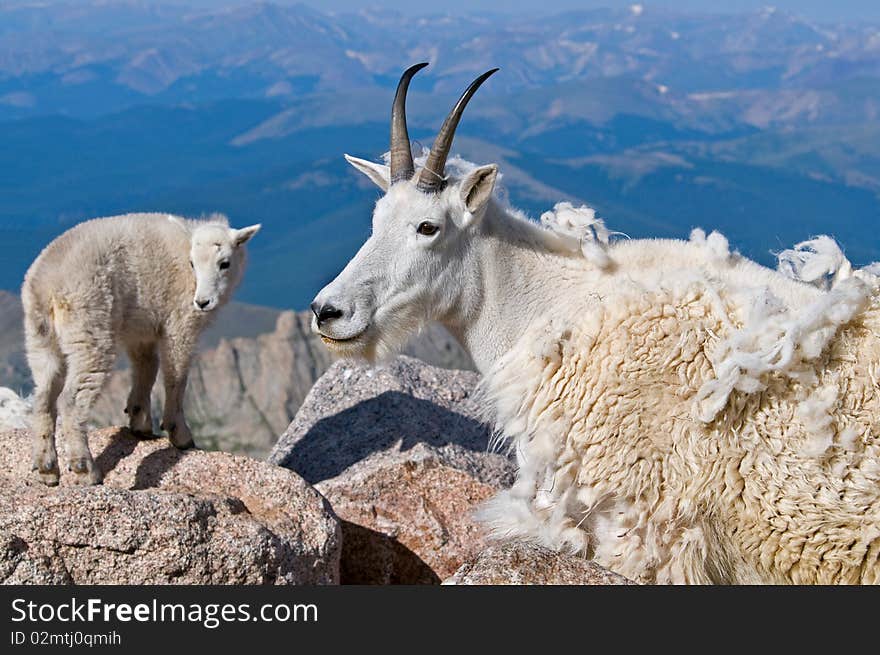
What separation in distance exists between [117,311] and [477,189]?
3.58m

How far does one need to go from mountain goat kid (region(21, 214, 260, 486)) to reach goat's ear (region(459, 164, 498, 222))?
11.3 feet

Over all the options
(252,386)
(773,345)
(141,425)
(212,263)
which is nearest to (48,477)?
(141,425)

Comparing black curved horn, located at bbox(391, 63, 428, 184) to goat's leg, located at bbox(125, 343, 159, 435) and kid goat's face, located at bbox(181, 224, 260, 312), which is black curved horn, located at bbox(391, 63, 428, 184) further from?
goat's leg, located at bbox(125, 343, 159, 435)

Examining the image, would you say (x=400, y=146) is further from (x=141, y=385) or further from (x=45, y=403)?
(x=141, y=385)

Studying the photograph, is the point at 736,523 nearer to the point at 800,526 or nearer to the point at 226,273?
the point at 800,526

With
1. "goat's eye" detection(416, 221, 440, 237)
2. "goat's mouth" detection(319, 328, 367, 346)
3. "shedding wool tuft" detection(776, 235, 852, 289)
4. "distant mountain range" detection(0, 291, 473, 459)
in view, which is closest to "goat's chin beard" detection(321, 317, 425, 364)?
"goat's mouth" detection(319, 328, 367, 346)

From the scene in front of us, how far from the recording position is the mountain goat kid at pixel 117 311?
6590mm

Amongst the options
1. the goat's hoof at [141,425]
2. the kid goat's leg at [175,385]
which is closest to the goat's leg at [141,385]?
the goat's hoof at [141,425]

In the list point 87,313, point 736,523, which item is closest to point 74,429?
point 87,313

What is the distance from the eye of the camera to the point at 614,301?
4652 mm

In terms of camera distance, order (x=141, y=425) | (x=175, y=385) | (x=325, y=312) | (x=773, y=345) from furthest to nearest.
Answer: (x=175, y=385), (x=141, y=425), (x=325, y=312), (x=773, y=345)

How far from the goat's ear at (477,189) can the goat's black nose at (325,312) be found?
863 millimetres

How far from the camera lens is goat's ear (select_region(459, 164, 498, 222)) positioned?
465 cm

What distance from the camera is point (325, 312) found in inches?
181
